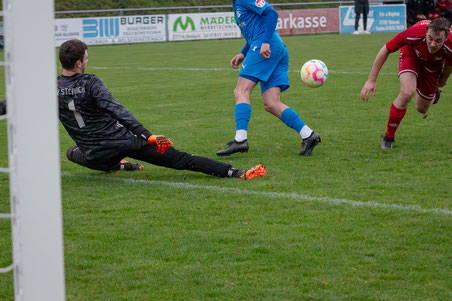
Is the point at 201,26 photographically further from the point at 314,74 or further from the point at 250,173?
the point at 250,173

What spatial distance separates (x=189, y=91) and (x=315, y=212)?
8.09 m

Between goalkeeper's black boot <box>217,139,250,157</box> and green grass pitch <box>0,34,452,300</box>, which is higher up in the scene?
goalkeeper's black boot <box>217,139,250,157</box>

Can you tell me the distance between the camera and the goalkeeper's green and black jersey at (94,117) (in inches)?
208

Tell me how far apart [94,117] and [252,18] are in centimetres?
224

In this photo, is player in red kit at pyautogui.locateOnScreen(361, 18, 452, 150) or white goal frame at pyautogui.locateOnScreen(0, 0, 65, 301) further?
player in red kit at pyautogui.locateOnScreen(361, 18, 452, 150)

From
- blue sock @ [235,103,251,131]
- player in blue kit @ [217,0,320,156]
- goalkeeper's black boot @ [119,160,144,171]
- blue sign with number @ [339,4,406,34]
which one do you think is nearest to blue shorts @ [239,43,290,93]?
player in blue kit @ [217,0,320,156]

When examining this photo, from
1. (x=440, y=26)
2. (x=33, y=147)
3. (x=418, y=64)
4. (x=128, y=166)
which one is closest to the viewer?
(x=33, y=147)

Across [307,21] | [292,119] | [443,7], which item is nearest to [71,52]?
[292,119]

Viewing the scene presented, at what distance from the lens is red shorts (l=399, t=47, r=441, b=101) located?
6.75 metres

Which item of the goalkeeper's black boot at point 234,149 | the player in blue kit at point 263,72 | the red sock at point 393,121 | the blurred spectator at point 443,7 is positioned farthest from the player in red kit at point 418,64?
the blurred spectator at point 443,7

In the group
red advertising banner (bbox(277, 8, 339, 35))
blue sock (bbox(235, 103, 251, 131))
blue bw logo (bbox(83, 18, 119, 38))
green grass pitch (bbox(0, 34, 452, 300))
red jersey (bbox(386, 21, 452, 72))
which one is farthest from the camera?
red advertising banner (bbox(277, 8, 339, 35))

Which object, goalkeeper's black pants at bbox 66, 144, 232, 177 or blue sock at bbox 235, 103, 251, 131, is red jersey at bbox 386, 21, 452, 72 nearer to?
blue sock at bbox 235, 103, 251, 131

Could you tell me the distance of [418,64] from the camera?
677cm

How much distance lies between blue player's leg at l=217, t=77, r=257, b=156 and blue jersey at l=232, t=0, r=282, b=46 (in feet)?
1.45
